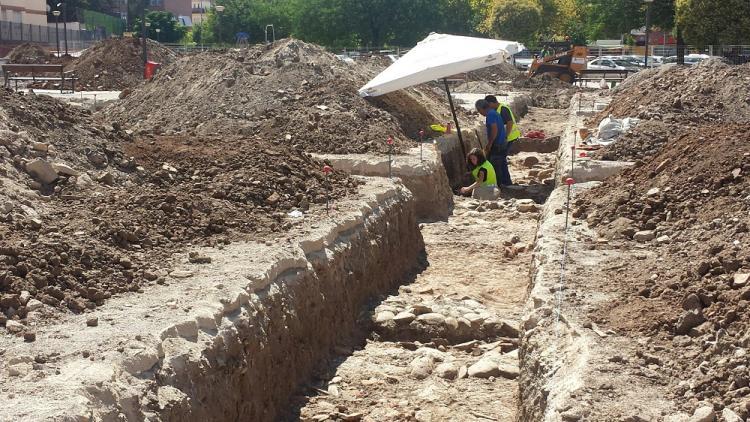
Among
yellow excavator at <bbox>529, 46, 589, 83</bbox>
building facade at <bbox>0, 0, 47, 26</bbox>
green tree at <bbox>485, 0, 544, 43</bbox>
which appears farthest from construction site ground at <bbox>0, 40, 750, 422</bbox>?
building facade at <bbox>0, 0, 47, 26</bbox>

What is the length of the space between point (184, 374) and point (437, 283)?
5.28 m

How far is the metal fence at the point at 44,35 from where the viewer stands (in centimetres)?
5234

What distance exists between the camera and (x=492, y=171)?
1520cm

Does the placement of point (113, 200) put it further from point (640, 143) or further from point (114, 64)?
point (114, 64)

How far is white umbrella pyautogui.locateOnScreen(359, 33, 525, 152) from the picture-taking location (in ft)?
49.3

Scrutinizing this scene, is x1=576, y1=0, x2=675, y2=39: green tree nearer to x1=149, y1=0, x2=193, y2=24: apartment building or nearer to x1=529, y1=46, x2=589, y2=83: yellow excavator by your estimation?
x1=529, y1=46, x2=589, y2=83: yellow excavator

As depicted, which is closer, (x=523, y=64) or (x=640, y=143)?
(x=640, y=143)

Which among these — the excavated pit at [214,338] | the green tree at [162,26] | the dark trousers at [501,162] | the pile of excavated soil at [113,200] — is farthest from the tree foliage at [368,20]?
the excavated pit at [214,338]

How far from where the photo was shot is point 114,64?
109 feet

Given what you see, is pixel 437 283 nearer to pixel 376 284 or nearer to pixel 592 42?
pixel 376 284

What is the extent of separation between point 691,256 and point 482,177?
769 centimetres

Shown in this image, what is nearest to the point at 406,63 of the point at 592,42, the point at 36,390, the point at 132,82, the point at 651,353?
the point at 651,353

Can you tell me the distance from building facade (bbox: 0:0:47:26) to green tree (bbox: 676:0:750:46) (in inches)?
1351

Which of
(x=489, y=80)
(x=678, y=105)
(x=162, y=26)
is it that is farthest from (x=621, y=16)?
(x=678, y=105)
